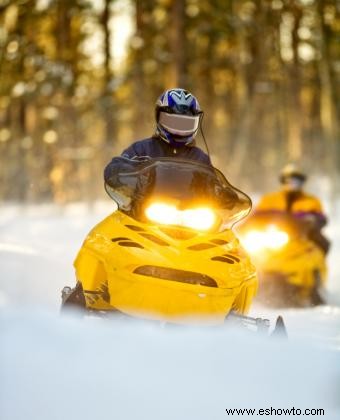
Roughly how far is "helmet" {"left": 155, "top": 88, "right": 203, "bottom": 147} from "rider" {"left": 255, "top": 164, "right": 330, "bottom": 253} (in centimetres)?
384

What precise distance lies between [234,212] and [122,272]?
0.87m

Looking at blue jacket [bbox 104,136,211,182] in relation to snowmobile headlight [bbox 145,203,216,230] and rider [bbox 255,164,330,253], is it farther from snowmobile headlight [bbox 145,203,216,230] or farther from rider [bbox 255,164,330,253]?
rider [bbox 255,164,330,253]

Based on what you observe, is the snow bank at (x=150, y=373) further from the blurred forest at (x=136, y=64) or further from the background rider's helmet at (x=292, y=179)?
the blurred forest at (x=136, y=64)

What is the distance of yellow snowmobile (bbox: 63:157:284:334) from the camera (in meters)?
4.52

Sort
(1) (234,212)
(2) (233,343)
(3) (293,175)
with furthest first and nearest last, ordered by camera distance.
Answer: (3) (293,175), (1) (234,212), (2) (233,343)

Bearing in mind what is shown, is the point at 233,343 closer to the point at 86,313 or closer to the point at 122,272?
the point at 122,272

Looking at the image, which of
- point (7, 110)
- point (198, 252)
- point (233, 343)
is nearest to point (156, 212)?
point (198, 252)

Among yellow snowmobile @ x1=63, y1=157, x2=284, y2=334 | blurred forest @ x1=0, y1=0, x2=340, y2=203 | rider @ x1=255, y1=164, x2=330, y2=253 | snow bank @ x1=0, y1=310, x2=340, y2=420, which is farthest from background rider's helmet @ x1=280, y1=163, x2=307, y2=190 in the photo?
blurred forest @ x1=0, y1=0, x2=340, y2=203

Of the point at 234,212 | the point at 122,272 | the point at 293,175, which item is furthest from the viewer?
the point at 293,175

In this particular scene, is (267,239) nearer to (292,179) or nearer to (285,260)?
(285,260)

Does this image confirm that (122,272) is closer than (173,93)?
Yes

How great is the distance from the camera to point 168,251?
180 inches

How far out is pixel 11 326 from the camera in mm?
4441

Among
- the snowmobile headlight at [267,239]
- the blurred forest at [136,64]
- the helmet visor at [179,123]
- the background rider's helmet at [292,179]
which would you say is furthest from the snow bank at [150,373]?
the blurred forest at [136,64]
